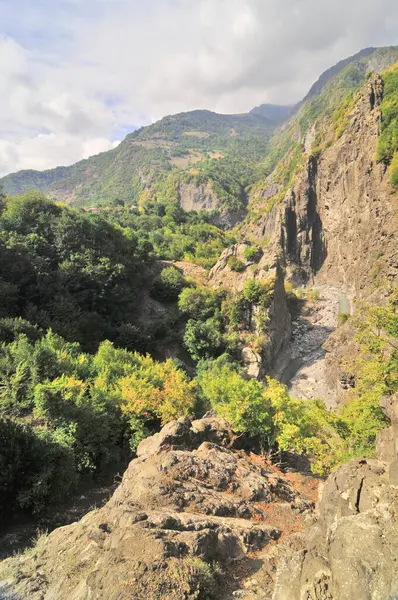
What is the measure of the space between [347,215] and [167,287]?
132 feet

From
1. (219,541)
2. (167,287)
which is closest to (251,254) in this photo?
(167,287)

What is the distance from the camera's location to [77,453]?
15.7 m

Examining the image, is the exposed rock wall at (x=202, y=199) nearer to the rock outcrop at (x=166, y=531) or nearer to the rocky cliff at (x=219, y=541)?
the rock outcrop at (x=166, y=531)

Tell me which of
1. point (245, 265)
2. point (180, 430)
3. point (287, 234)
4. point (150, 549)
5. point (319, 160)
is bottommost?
point (180, 430)

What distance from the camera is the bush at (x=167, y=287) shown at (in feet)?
132

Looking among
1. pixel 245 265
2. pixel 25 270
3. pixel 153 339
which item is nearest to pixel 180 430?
pixel 153 339

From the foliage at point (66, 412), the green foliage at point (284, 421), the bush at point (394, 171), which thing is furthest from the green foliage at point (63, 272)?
the bush at point (394, 171)

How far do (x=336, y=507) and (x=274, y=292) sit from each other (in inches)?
1204

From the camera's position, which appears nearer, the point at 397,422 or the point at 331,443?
the point at 397,422

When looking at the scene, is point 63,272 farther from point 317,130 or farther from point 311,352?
point 317,130

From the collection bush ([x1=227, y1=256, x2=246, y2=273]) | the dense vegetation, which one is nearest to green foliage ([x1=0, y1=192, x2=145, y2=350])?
the dense vegetation

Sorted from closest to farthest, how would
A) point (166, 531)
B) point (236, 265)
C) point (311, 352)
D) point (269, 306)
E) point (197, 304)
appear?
point (166, 531), point (197, 304), point (269, 306), point (236, 265), point (311, 352)

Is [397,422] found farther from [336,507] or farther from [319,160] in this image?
[319,160]

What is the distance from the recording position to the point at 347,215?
58594 millimetres
